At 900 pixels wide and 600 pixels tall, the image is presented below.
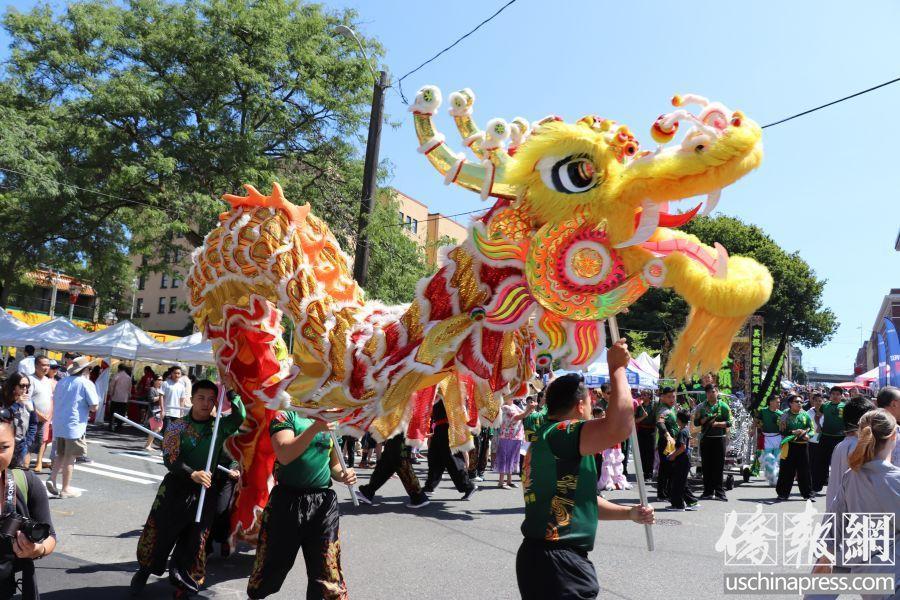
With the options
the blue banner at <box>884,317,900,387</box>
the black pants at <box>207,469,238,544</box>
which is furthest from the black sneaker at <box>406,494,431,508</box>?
the blue banner at <box>884,317,900,387</box>

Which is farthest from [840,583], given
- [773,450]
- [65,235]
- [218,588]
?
[65,235]

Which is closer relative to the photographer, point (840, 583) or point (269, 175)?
point (840, 583)

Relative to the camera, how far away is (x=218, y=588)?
16.8 feet

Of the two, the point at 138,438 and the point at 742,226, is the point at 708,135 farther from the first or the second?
the point at 742,226

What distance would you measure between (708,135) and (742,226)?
30.9 meters

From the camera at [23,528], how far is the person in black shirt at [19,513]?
2cm

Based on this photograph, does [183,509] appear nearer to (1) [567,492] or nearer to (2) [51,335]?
(1) [567,492]

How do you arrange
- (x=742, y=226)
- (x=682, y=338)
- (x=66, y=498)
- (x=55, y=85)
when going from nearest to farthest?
(x=682, y=338)
(x=66, y=498)
(x=55, y=85)
(x=742, y=226)

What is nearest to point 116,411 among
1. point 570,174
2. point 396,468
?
point 396,468

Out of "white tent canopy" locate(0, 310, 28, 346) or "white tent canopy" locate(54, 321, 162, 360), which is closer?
"white tent canopy" locate(54, 321, 162, 360)

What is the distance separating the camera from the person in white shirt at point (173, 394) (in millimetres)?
12330

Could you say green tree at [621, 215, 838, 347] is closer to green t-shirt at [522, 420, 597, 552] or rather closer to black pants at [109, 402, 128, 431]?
black pants at [109, 402, 128, 431]

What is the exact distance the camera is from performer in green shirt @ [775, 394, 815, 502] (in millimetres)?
10406

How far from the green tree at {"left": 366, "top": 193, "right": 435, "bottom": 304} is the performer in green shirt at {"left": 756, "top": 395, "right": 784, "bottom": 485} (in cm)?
707
